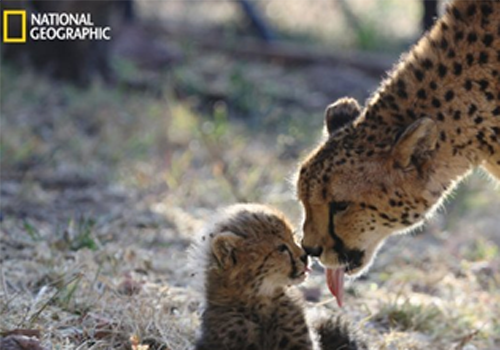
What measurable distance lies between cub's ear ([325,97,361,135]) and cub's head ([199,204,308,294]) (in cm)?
57

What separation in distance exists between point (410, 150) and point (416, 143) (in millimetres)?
38

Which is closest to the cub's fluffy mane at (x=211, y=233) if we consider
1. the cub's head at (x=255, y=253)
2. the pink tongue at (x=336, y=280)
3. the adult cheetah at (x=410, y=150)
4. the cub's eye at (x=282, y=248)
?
the cub's head at (x=255, y=253)

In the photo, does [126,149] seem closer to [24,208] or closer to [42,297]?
[24,208]

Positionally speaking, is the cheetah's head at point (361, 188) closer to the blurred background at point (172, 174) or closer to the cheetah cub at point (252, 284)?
the cheetah cub at point (252, 284)

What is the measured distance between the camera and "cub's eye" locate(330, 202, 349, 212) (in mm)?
3887

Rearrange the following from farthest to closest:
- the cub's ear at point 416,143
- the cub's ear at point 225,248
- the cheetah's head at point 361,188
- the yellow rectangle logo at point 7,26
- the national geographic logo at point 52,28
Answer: the national geographic logo at point 52,28 < the yellow rectangle logo at point 7,26 < the cheetah's head at point 361,188 < the cub's ear at point 416,143 < the cub's ear at point 225,248

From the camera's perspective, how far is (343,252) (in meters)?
4.00

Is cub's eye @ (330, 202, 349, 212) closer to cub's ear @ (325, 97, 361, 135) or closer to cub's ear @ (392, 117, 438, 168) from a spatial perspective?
cub's ear @ (392, 117, 438, 168)

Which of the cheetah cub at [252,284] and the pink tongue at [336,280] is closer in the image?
the cheetah cub at [252,284]

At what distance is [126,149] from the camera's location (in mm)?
7469

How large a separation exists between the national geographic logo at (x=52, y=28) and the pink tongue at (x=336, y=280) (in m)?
5.10

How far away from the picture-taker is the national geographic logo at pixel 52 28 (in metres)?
8.62

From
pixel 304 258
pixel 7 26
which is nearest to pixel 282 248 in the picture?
pixel 304 258

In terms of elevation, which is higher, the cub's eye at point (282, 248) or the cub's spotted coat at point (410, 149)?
the cub's spotted coat at point (410, 149)
